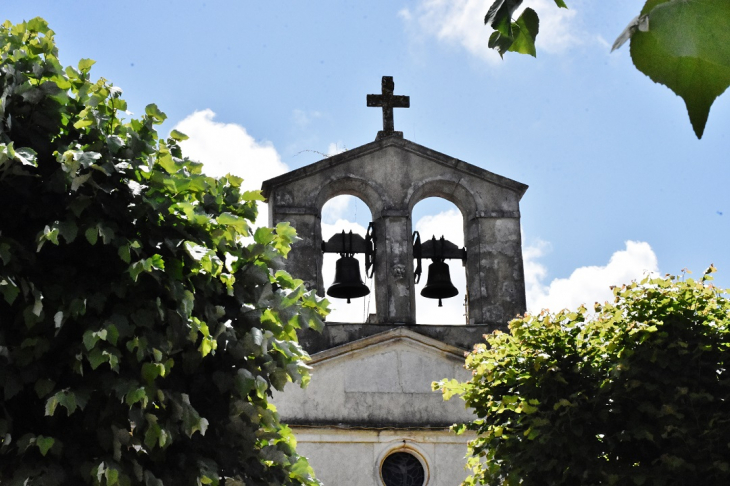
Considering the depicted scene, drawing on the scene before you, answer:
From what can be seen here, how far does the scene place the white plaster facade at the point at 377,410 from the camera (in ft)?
43.1

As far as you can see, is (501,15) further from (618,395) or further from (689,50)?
(618,395)

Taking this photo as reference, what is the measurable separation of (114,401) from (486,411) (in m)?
5.62

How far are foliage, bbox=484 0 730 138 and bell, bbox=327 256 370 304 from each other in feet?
38.9

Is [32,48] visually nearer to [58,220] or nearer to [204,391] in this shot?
[58,220]

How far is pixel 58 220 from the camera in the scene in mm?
5156

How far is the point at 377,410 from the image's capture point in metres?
13.4

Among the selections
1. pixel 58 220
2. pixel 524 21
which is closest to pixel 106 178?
pixel 58 220

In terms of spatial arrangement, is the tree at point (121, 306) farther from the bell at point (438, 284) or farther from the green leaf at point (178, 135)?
the bell at point (438, 284)

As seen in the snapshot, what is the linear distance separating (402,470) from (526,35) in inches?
483

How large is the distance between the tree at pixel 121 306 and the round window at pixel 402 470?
7.63 metres

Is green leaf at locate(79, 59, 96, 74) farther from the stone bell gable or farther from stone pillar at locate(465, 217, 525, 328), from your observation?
stone pillar at locate(465, 217, 525, 328)


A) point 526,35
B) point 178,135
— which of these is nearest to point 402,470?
point 178,135

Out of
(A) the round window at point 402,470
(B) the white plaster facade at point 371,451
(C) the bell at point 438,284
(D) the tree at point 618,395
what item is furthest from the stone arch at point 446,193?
(D) the tree at point 618,395

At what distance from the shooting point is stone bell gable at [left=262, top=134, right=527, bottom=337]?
13336mm
